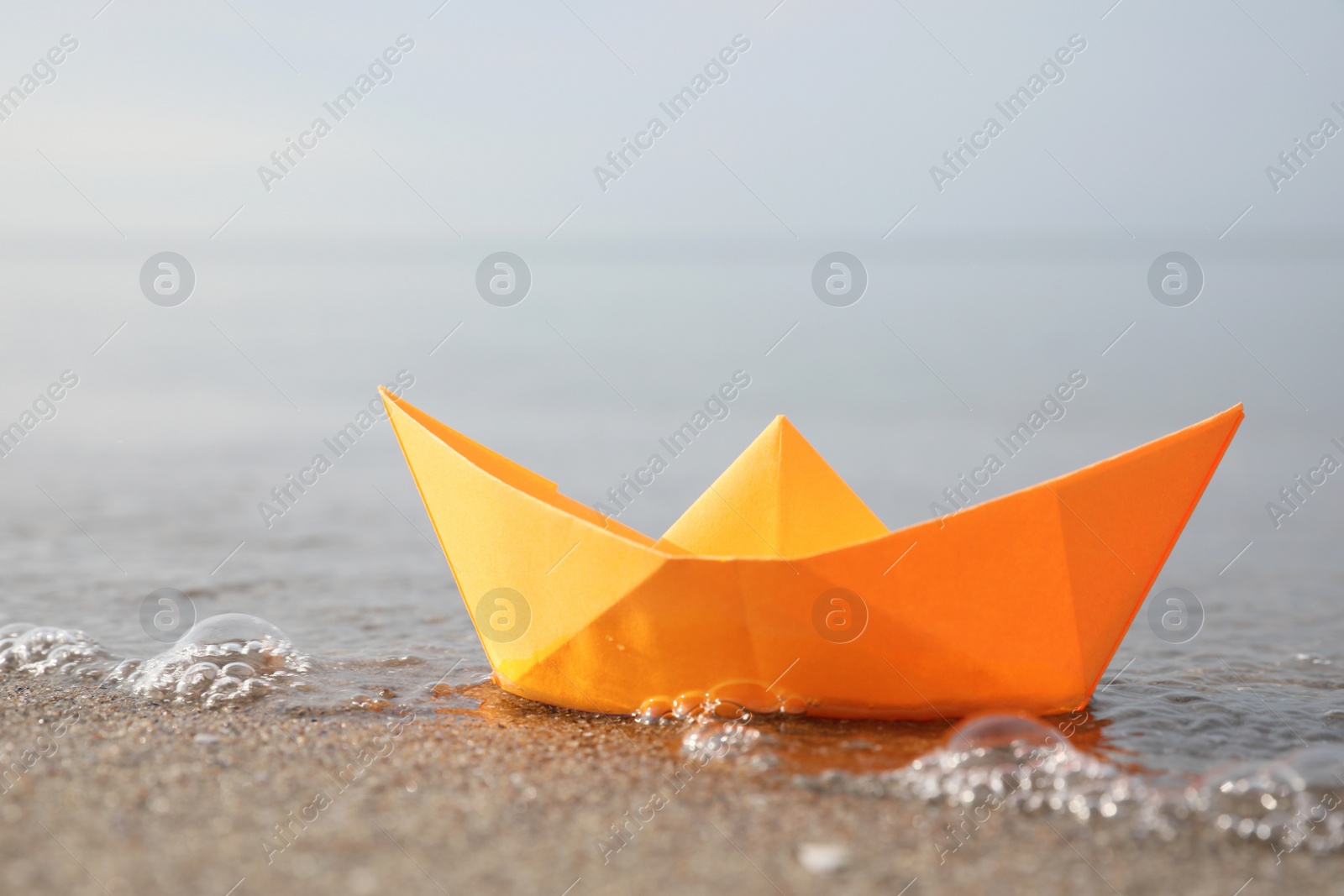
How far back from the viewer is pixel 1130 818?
2.20m

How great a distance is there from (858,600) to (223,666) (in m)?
2.07

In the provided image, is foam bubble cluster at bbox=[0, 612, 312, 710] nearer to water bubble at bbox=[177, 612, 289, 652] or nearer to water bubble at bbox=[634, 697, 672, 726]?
water bubble at bbox=[177, 612, 289, 652]

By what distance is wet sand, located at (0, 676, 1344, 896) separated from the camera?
192 centimetres

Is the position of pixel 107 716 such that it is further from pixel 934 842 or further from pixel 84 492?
pixel 84 492

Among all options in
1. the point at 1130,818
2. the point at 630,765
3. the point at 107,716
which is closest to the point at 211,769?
the point at 107,716

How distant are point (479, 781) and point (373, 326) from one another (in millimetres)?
15403

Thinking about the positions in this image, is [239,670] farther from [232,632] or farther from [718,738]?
[718,738]

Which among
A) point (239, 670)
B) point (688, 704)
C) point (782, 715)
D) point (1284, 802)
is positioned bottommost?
point (1284, 802)

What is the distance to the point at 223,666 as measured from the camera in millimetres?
3244

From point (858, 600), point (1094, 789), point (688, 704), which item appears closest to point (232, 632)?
point (688, 704)

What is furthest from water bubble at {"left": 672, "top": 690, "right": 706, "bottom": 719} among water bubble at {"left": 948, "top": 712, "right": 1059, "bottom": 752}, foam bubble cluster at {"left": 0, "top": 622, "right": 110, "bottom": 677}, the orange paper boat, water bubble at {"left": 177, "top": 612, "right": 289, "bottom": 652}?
foam bubble cluster at {"left": 0, "top": 622, "right": 110, "bottom": 677}

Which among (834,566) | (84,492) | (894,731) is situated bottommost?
(894,731)

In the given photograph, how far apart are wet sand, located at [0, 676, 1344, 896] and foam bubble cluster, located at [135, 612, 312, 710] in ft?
0.88

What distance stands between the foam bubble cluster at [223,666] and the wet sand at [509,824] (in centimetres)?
27
